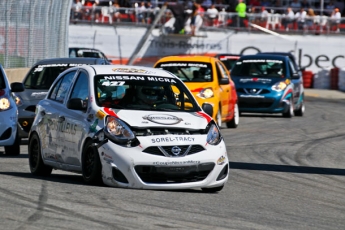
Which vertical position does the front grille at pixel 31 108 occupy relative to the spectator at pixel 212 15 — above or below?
above

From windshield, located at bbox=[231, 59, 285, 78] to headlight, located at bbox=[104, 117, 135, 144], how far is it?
45.4 feet

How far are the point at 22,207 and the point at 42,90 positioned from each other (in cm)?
795

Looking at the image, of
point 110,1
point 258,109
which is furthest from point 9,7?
point 110,1

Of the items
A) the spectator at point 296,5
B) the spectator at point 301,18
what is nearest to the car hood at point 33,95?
the spectator at point 301,18

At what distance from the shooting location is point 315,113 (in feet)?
84.2

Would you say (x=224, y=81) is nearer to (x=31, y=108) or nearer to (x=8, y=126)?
(x=31, y=108)

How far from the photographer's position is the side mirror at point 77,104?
998 centimetres

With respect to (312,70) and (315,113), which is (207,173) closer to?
(315,113)

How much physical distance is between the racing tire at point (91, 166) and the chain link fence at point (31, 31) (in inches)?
529

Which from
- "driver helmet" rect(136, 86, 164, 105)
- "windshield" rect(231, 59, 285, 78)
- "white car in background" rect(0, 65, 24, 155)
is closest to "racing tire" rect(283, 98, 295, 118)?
"windshield" rect(231, 59, 285, 78)

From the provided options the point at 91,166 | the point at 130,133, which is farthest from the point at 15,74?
the point at 130,133

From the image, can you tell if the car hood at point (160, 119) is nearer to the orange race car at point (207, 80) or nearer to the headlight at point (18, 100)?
the headlight at point (18, 100)

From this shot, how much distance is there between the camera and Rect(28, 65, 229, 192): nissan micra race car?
30.6ft

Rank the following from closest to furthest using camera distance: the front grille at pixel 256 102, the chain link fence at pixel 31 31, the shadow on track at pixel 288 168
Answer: the shadow on track at pixel 288 168, the front grille at pixel 256 102, the chain link fence at pixel 31 31
